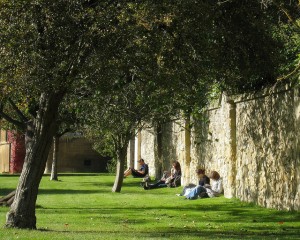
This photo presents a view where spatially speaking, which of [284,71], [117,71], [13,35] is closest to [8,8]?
[13,35]

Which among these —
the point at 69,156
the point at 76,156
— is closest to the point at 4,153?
the point at 69,156

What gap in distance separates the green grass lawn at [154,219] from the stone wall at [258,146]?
0.44 metres

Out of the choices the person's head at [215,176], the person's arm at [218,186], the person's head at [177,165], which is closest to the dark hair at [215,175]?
the person's head at [215,176]

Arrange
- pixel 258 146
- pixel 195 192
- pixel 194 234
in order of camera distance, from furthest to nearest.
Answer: pixel 195 192, pixel 258 146, pixel 194 234

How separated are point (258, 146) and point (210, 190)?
12.6 feet

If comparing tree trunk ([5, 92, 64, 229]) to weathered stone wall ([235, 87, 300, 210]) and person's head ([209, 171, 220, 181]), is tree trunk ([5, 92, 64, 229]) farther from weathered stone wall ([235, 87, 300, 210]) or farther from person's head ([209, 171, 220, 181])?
person's head ([209, 171, 220, 181])

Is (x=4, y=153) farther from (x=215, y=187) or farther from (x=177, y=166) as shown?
(x=215, y=187)

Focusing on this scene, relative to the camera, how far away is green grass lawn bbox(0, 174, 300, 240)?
39.7ft

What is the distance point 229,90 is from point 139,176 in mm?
15451

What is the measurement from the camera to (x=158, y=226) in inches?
554

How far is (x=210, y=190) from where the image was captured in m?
20.2

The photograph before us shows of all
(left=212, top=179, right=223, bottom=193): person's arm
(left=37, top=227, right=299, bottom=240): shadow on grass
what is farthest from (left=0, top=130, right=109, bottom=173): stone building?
(left=37, top=227, right=299, bottom=240): shadow on grass

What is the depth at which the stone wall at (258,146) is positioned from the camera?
49.0 feet

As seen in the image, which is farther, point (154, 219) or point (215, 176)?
point (215, 176)
